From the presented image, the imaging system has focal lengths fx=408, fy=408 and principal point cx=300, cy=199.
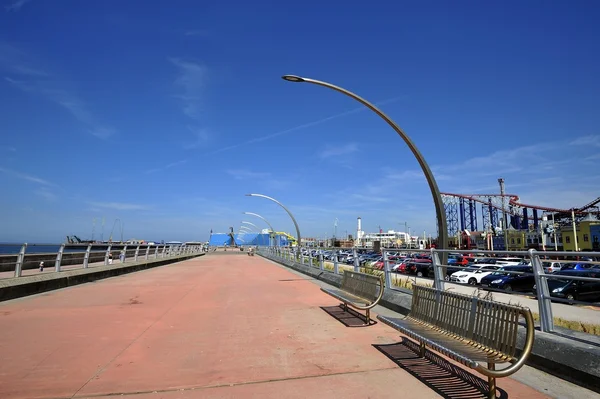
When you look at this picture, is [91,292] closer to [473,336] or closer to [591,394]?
[473,336]

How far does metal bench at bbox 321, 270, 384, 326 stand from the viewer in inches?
286

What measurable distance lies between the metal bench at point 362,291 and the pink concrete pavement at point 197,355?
43cm

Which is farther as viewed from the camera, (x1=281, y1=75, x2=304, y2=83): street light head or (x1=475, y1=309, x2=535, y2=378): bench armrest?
(x1=281, y1=75, x2=304, y2=83): street light head

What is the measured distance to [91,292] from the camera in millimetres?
11766

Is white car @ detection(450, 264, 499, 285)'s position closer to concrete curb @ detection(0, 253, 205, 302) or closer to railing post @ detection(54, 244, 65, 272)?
concrete curb @ detection(0, 253, 205, 302)

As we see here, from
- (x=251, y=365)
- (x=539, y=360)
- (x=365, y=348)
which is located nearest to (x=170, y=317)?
(x=251, y=365)

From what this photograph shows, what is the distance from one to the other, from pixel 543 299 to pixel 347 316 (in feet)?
12.9

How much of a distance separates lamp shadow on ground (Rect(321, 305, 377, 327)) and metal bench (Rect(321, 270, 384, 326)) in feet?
0.46

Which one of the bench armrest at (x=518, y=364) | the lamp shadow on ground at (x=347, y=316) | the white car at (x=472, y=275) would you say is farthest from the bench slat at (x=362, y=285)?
the white car at (x=472, y=275)

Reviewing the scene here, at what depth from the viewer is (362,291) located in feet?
26.5

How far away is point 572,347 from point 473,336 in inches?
41.6

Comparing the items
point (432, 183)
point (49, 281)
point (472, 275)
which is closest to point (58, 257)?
point (49, 281)

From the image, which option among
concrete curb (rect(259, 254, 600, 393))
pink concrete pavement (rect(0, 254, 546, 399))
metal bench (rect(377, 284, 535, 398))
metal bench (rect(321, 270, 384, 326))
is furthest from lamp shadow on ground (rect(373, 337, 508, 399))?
metal bench (rect(321, 270, 384, 326))

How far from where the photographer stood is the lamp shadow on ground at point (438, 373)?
13.4 ft
